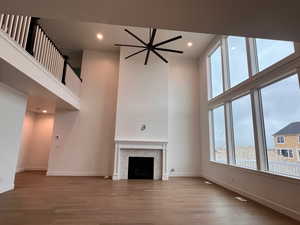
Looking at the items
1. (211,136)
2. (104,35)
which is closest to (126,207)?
(211,136)

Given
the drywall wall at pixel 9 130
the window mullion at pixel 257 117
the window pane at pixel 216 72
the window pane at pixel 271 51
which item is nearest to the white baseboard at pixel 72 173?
the drywall wall at pixel 9 130

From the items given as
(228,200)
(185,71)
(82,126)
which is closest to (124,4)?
(228,200)

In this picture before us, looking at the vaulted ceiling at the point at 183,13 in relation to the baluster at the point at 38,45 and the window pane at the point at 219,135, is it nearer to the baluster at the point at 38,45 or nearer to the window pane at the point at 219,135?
the baluster at the point at 38,45

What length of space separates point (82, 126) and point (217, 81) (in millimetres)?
5092

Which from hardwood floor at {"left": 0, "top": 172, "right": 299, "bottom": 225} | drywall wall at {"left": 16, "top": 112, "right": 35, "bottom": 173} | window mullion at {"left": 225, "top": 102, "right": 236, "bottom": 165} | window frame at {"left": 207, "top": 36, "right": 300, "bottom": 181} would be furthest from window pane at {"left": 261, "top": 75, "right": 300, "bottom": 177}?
drywall wall at {"left": 16, "top": 112, "right": 35, "bottom": 173}

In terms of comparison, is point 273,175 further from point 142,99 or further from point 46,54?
point 46,54

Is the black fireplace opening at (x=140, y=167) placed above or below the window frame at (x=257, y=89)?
below

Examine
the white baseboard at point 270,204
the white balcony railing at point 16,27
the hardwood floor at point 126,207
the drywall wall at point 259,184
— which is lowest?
the hardwood floor at point 126,207

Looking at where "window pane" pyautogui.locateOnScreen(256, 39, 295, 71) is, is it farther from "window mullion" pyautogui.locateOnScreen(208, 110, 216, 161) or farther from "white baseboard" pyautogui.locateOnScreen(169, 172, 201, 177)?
"white baseboard" pyautogui.locateOnScreen(169, 172, 201, 177)

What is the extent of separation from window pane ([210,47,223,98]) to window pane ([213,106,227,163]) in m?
0.66

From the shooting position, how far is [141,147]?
19.3ft

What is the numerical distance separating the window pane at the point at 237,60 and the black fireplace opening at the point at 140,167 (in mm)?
3682

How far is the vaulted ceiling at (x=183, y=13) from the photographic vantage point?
1.56 metres

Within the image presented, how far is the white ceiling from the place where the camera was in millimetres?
5555
